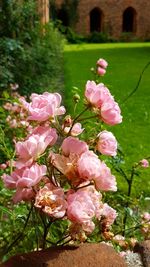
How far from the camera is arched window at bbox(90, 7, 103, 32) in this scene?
3770cm

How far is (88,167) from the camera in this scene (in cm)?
132

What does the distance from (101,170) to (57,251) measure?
205mm

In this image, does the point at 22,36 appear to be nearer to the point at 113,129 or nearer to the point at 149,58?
the point at 113,129

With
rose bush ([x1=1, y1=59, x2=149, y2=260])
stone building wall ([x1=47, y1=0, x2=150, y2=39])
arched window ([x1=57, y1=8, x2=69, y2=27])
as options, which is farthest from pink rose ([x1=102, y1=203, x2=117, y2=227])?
stone building wall ([x1=47, y1=0, x2=150, y2=39])

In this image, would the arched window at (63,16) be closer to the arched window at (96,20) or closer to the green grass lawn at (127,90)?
the arched window at (96,20)

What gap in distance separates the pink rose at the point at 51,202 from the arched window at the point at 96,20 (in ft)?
120

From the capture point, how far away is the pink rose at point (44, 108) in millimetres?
1422

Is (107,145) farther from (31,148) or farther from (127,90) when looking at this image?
(127,90)

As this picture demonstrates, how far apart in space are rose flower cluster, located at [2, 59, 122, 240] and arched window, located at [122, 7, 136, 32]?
3663cm

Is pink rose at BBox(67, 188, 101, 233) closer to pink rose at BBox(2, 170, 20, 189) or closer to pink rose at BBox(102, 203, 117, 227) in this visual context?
pink rose at BBox(2, 170, 20, 189)

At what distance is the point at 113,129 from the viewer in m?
8.63

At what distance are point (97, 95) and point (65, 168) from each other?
7.8 inches

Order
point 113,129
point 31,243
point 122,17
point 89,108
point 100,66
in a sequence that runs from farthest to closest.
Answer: point 122,17 → point 113,129 → point 100,66 → point 31,243 → point 89,108

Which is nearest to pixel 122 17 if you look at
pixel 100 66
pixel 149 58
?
pixel 149 58
